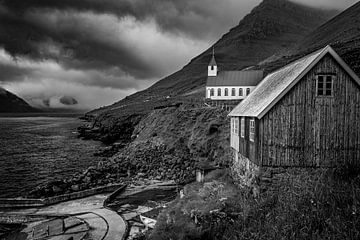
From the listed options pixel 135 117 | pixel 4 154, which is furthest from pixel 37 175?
pixel 135 117

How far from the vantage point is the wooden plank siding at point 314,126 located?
63.3 ft

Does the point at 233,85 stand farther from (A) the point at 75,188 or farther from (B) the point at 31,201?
(B) the point at 31,201

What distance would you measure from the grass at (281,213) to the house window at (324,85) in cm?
512

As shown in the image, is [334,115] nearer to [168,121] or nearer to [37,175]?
[37,175]

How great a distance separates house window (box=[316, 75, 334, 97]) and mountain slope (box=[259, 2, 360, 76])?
6715cm

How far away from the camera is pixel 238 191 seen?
22891mm

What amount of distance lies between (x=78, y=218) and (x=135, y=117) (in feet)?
278

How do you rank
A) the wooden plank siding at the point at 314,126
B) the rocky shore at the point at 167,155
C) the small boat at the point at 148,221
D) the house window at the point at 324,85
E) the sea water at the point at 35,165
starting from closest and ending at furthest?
the house window at the point at 324,85 < the wooden plank siding at the point at 314,126 < the small boat at the point at 148,221 < the rocky shore at the point at 167,155 < the sea water at the point at 35,165

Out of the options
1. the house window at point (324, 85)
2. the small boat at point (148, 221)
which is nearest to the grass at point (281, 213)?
the small boat at point (148, 221)

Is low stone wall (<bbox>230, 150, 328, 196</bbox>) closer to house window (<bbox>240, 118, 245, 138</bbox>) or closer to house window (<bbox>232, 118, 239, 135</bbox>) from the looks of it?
house window (<bbox>240, 118, 245, 138</bbox>)

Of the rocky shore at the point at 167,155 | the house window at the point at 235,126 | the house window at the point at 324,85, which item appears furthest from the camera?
the rocky shore at the point at 167,155

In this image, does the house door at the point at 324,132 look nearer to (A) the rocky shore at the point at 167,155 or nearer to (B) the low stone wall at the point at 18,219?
(A) the rocky shore at the point at 167,155

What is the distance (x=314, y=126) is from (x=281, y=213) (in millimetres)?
7130

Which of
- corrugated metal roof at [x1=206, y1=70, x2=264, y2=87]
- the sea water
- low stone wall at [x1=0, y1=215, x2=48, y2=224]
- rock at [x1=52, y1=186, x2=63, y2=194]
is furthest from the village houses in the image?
low stone wall at [x1=0, y1=215, x2=48, y2=224]
